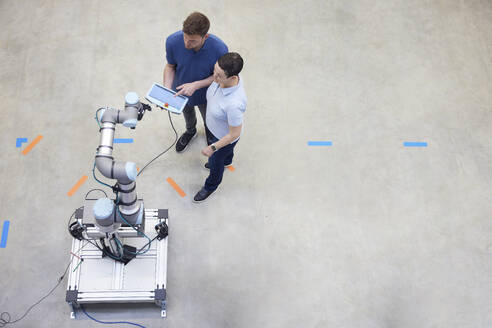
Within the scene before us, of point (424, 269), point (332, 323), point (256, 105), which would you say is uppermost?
point (256, 105)

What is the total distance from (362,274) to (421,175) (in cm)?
104

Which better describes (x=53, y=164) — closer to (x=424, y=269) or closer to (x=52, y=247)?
(x=52, y=247)

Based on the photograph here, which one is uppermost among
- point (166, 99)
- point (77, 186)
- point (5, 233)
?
point (166, 99)

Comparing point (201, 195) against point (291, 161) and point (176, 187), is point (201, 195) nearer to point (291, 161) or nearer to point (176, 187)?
point (176, 187)

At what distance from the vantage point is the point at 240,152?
140 inches

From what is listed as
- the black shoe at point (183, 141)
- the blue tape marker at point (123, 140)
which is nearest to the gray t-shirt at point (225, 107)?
the black shoe at point (183, 141)

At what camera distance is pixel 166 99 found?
2621 mm

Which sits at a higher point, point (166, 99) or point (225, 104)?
point (225, 104)

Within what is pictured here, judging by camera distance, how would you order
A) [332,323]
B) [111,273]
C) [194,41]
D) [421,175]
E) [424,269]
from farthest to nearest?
1. [421,175]
2. [424,269]
3. [332,323]
4. [111,273]
5. [194,41]

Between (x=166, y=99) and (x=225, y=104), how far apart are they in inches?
17.8

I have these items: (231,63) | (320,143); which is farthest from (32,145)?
(320,143)

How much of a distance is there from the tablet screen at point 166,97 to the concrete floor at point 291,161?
94 centimetres

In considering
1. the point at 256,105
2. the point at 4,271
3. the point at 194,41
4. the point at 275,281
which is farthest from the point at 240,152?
the point at 4,271

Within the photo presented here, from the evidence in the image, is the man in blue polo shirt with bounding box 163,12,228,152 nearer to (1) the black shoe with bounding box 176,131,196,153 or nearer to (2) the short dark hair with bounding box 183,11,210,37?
(2) the short dark hair with bounding box 183,11,210,37
